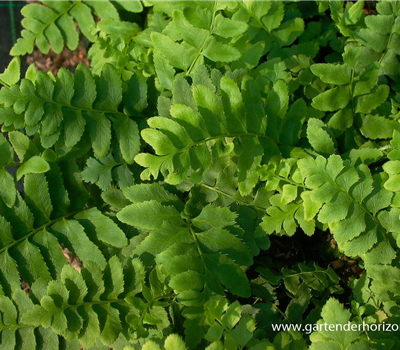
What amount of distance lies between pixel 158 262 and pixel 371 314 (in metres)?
0.85

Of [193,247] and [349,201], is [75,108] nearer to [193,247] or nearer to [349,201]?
[193,247]

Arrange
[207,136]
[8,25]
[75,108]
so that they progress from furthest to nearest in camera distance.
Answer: [8,25] → [75,108] → [207,136]

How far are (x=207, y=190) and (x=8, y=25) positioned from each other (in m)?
2.45

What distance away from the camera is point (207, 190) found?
2035 mm

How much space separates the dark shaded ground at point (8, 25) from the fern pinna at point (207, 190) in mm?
1544

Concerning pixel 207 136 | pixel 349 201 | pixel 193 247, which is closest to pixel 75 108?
pixel 207 136

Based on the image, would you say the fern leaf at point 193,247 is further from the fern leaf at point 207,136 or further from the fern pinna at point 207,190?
the fern leaf at point 207,136

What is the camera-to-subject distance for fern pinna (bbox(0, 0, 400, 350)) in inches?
65.8

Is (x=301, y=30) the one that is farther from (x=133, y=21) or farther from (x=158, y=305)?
(x=158, y=305)

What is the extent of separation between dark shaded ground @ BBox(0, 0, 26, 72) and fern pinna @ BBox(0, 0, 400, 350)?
154 centimetres

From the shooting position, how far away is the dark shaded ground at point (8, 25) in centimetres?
351

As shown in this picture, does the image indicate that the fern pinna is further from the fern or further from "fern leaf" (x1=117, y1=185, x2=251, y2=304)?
the fern

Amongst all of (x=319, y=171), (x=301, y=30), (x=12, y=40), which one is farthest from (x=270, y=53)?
(x=12, y=40)

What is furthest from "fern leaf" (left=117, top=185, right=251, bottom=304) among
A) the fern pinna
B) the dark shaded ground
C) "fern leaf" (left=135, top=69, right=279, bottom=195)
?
the dark shaded ground
